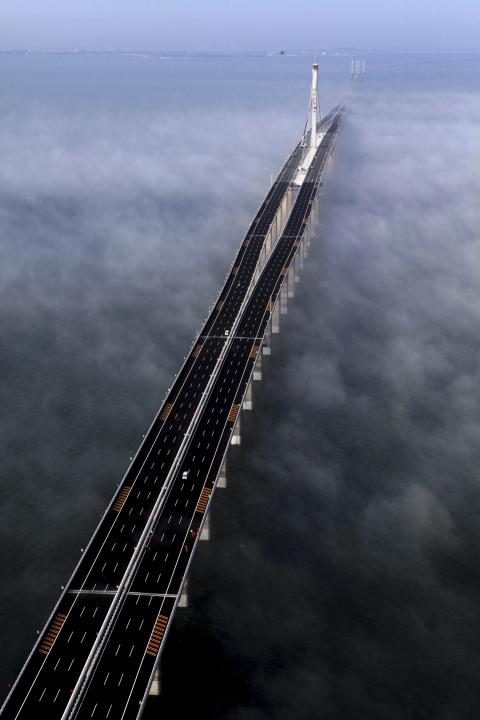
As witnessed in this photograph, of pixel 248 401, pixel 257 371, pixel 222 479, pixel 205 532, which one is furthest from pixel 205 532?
pixel 257 371

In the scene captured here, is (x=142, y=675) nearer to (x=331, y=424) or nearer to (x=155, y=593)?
(x=155, y=593)

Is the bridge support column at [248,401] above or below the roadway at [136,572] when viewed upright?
below

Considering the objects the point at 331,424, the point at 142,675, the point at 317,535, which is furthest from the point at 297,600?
the point at 331,424

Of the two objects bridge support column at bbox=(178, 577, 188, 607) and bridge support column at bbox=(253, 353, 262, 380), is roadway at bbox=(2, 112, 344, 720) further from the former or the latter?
bridge support column at bbox=(253, 353, 262, 380)

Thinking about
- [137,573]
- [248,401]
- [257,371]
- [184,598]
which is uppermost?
[137,573]

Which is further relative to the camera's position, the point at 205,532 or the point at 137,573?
the point at 205,532

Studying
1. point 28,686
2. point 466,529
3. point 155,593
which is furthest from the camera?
point 466,529

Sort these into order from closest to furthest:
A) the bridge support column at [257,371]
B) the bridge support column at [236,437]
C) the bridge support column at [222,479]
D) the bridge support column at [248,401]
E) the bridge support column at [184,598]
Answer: the bridge support column at [184,598] < the bridge support column at [222,479] < the bridge support column at [236,437] < the bridge support column at [248,401] < the bridge support column at [257,371]

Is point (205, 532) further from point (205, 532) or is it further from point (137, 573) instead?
point (137, 573)

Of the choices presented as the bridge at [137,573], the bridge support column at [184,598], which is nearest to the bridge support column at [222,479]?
the bridge at [137,573]

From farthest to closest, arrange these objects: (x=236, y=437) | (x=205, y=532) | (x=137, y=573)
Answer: (x=236, y=437), (x=205, y=532), (x=137, y=573)

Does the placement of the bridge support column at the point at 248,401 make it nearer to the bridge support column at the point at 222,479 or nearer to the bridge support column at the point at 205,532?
the bridge support column at the point at 222,479
